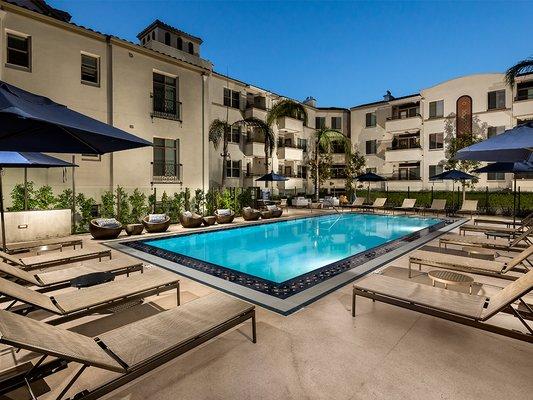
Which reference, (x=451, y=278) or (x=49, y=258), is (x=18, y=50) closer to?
(x=49, y=258)

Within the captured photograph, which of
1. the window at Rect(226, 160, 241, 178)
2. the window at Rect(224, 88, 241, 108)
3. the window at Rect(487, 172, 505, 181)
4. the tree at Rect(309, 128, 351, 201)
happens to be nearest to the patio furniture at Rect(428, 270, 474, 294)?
the window at Rect(226, 160, 241, 178)

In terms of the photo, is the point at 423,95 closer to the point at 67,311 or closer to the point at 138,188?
the point at 138,188

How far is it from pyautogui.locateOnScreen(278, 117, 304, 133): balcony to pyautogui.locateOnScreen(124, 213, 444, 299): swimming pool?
45.8 ft

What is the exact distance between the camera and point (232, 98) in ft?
84.5

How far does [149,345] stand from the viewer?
116 inches

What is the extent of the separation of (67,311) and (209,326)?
1788 mm

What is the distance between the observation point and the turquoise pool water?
8.88 meters

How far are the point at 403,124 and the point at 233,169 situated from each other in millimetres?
18243

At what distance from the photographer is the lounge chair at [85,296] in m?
3.42

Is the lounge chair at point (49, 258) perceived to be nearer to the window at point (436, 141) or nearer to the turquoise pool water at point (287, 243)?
the turquoise pool water at point (287, 243)

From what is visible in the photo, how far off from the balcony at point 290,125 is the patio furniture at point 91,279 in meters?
25.3

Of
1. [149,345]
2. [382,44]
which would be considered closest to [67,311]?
[149,345]

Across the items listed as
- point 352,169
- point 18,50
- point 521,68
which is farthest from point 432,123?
point 18,50

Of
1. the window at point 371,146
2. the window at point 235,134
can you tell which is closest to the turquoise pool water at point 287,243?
the window at point 235,134
